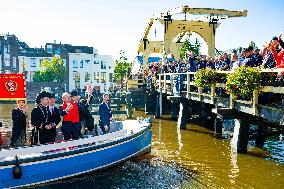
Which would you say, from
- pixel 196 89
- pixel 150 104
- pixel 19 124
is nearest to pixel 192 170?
pixel 19 124

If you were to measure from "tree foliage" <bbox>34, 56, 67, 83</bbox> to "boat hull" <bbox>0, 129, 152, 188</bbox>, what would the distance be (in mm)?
58028

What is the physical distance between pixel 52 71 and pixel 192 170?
5969 centimetres

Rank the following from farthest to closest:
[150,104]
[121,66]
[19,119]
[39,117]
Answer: [121,66] < [150,104] < [19,119] < [39,117]

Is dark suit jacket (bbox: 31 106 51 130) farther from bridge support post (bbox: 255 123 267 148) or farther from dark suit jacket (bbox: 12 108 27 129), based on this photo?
bridge support post (bbox: 255 123 267 148)

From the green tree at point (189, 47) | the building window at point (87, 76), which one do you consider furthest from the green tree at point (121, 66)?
the green tree at point (189, 47)

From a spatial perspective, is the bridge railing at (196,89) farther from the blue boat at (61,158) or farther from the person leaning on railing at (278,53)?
the blue boat at (61,158)

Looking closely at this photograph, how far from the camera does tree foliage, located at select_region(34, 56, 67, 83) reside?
67.9 m

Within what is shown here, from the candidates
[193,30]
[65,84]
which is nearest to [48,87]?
[65,84]

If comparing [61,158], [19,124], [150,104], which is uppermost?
[19,124]

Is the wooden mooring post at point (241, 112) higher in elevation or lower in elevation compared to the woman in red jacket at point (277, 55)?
lower

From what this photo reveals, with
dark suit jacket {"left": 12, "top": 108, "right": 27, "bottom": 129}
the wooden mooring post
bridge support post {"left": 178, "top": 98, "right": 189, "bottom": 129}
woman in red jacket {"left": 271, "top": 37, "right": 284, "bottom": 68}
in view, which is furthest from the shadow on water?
bridge support post {"left": 178, "top": 98, "right": 189, "bottom": 129}

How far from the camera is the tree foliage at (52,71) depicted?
6794 cm

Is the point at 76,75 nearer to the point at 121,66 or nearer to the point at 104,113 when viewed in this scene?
the point at 121,66

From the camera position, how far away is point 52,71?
6788cm
